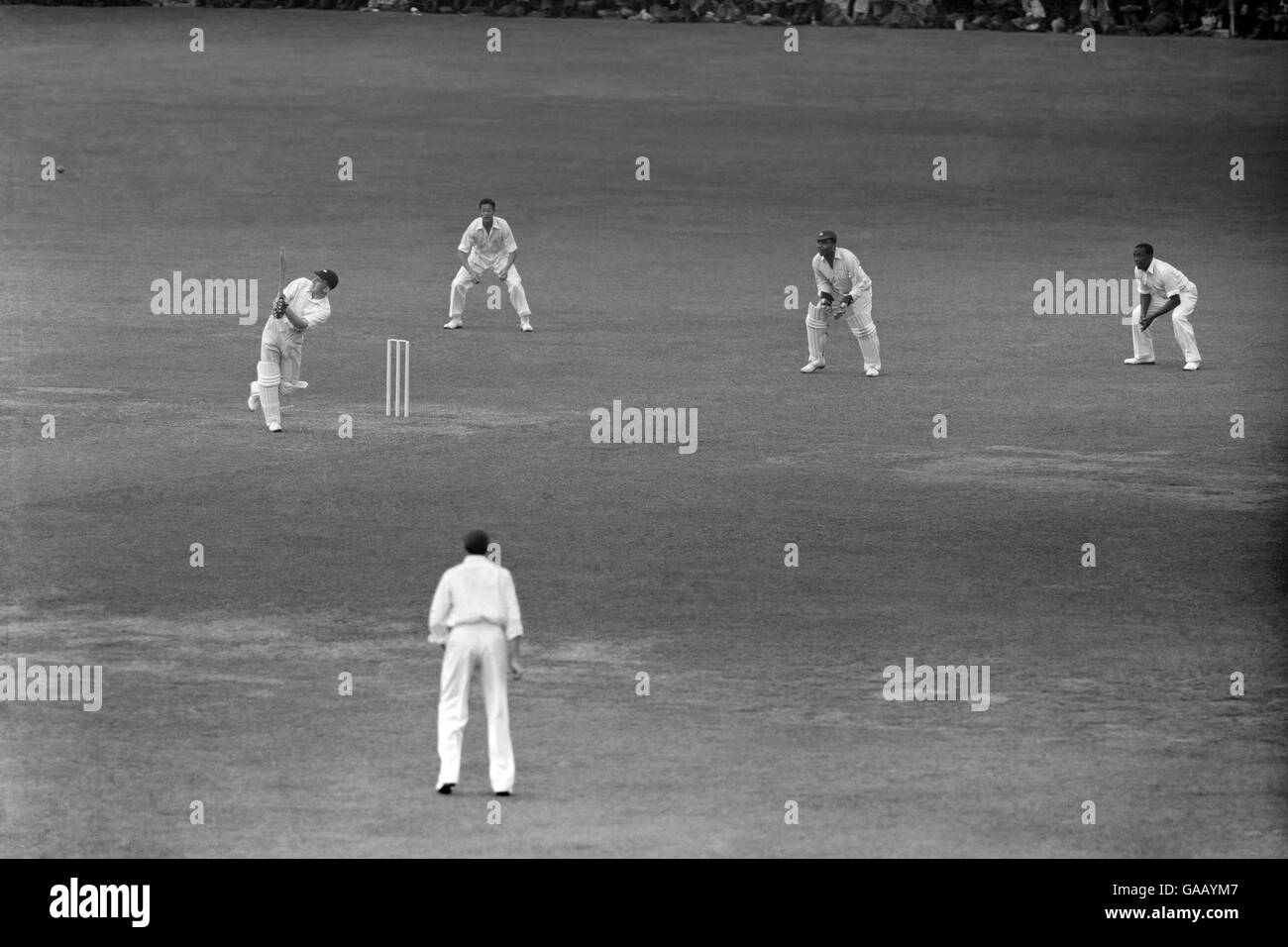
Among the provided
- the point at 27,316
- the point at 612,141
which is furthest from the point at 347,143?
the point at 27,316

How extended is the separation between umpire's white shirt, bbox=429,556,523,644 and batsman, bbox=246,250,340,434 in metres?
11.7

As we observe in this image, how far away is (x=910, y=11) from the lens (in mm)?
56438

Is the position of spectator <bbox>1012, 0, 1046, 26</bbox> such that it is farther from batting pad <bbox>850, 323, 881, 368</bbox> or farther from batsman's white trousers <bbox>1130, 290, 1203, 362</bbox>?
batting pad <bbox>850, 323, 881, 368</bbox>

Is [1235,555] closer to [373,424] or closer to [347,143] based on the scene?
[373,424]

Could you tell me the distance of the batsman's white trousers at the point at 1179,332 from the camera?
31094 mm

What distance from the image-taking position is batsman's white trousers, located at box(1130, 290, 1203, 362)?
31.1 metres

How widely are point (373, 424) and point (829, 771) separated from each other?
1291 centimetres

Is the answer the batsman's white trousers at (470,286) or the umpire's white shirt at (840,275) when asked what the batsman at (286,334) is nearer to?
the batsman's white trousers at (470,286)

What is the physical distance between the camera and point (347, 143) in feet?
162

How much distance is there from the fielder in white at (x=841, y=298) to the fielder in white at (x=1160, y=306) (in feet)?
13.5

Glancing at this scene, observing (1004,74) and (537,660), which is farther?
(1004,74)

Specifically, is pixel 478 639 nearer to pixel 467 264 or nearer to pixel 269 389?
pixel 269 389

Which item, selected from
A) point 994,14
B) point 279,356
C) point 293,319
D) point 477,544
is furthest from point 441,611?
point 994,14
